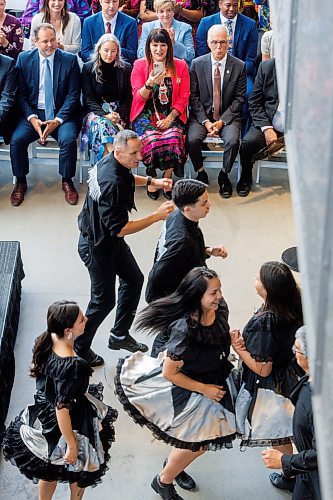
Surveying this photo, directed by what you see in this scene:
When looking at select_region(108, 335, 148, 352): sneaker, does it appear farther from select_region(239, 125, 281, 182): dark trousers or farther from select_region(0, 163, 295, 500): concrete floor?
select_region(239, 125, 281, 182): dark trousers

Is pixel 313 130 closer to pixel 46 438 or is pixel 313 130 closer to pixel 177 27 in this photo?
pixel 46 438

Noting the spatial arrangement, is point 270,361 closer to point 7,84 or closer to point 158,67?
point 158,67

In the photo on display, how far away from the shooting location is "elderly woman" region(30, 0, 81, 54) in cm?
741

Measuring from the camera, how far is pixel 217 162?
24.3 ft

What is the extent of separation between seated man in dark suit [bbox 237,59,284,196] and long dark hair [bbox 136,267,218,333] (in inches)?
126

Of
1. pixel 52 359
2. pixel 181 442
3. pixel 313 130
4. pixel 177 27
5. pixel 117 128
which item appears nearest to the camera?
pixel 313 130

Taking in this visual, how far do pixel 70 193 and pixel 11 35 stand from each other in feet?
5.20

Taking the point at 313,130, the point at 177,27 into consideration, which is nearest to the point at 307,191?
the point at 313,130

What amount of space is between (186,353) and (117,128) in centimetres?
360

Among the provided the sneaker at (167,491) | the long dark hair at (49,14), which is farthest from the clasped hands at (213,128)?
the sneaker at (167,491)

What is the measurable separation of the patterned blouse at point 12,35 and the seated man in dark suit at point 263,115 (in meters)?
2.12

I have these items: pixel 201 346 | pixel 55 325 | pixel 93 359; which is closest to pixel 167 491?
pixel 201 346

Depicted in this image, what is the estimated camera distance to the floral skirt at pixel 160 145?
7059mm

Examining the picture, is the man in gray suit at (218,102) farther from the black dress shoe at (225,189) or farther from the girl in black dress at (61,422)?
the girl in black dress at (61,422)
